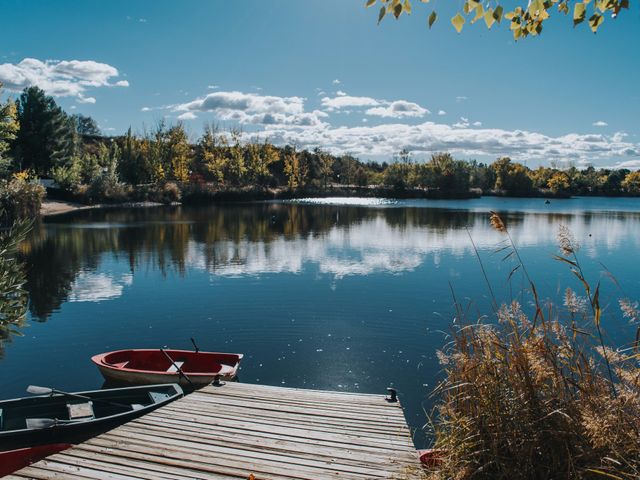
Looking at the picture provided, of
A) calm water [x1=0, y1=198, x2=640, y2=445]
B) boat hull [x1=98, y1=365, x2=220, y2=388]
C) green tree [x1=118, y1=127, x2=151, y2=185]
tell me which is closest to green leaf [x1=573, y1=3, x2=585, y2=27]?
calm water [x1=0, y1=198, x2=640, y2=445]

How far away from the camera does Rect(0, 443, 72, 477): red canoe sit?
7033mm

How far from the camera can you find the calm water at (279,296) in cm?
1247

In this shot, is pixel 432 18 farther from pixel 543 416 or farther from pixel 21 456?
pixel 21 456

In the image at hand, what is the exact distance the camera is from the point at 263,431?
6.22 metres

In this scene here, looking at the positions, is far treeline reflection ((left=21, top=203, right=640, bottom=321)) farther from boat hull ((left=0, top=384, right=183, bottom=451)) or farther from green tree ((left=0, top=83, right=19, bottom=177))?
boat hull ((left=0, top=384, right=183, bottom=451))

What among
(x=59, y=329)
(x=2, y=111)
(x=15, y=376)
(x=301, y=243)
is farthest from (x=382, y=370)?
(x=301, y=243)

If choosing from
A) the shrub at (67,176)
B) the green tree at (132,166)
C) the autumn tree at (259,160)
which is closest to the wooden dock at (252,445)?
the shrub at (67,176)

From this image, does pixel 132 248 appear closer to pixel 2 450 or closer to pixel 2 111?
pixel 2 111

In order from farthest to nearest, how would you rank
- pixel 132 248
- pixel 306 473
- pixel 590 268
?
pixel 132 248
pixel 590 268
pixel 306 473

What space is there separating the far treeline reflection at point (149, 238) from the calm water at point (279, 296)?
158 millimetres

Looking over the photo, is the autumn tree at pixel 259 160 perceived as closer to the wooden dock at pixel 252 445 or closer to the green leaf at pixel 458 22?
the wooden dock at pixel 252 445

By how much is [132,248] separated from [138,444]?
2702 cm

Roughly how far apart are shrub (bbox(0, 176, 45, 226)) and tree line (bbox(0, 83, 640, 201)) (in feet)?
8.53

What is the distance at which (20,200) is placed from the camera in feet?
134
